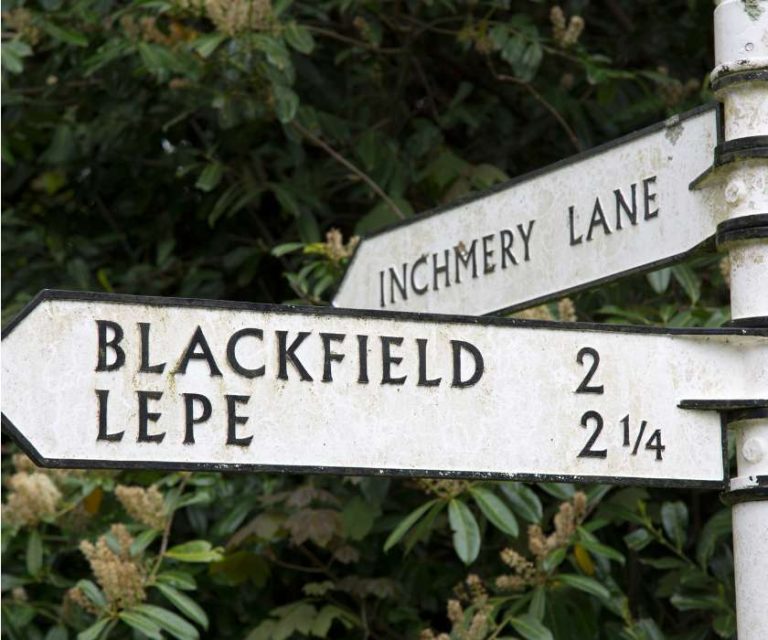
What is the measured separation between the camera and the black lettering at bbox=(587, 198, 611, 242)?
1.83m

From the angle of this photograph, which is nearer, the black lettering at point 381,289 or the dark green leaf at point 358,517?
the black lettering at point 381,289

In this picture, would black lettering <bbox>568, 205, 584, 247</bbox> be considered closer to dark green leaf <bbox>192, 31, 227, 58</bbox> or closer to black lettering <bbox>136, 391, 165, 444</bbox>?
black lettering <bbox>136, 391, 165, 444</bbox>

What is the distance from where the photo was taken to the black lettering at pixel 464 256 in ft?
6.54

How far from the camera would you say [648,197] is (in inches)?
69.6

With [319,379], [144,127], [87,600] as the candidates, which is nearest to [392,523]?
[87,600]

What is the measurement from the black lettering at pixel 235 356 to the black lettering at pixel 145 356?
67mm

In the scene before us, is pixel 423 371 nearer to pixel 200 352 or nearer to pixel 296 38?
pixel 200 352

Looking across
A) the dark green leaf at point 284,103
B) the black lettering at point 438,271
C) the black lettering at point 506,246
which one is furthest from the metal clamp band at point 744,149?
the dark green leaf at point 284,103

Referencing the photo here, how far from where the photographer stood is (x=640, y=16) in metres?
4.01

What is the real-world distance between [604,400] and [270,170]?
216 cm

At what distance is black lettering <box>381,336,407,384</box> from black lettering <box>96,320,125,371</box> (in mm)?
255

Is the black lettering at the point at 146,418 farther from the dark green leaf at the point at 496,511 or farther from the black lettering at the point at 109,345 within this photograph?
the dark green leaf at the point at 496,511

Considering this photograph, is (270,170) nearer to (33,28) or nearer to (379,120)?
(379,120)

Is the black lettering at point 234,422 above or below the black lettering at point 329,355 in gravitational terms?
below
